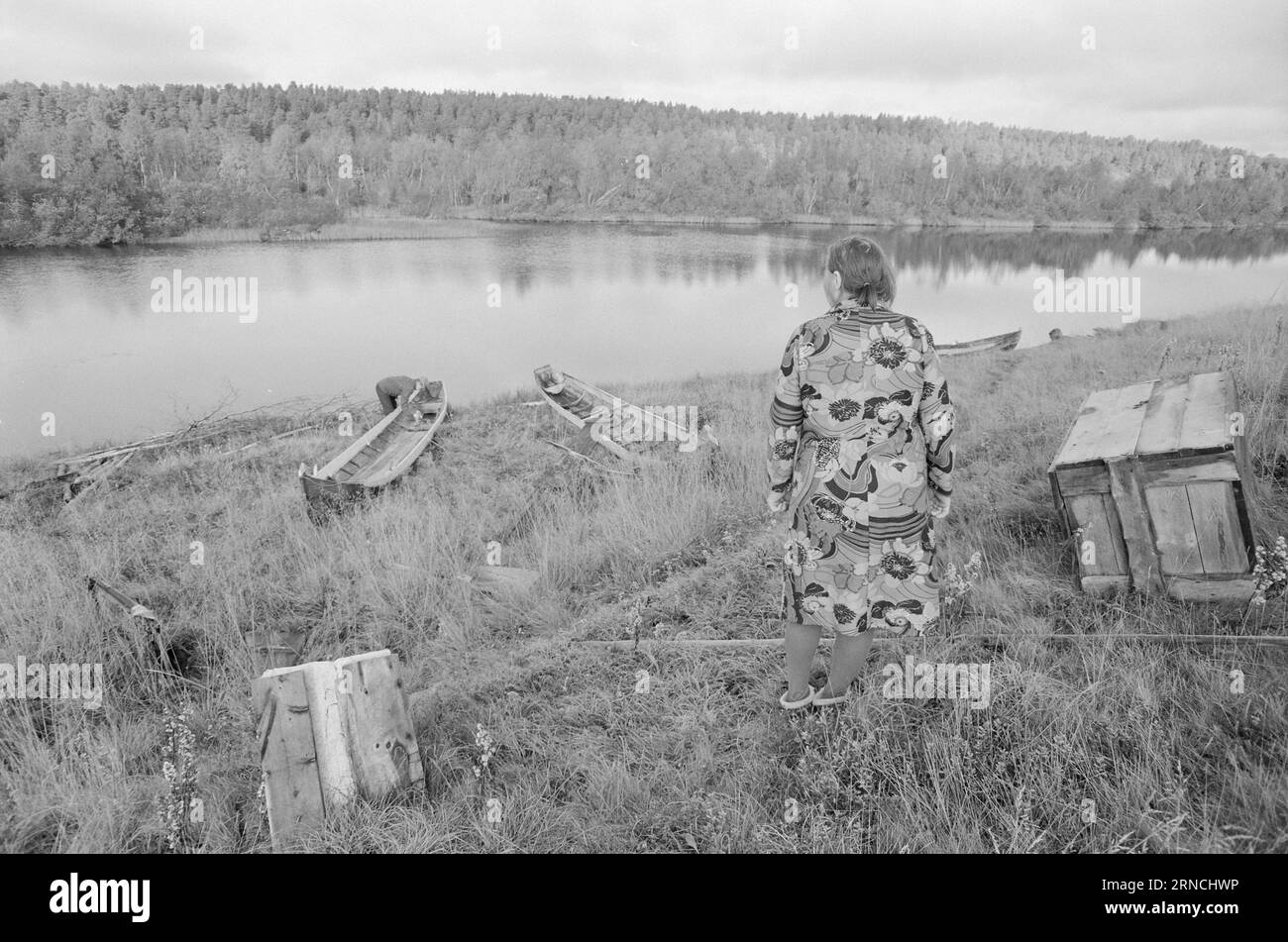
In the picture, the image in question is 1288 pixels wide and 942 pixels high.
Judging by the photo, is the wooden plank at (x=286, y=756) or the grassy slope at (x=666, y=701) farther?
the wooden plank at (x=286, y=756)

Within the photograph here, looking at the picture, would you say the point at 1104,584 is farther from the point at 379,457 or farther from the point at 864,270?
the point at 379,457

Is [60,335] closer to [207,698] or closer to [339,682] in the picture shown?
[207,698]

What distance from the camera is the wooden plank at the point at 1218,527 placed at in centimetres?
359

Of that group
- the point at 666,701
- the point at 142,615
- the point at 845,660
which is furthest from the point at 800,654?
the point at 142,615

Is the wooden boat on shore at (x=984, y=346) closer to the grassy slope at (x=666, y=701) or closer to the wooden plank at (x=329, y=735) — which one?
the grassy slope at (x=666, y=701)

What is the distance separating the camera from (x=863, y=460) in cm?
288

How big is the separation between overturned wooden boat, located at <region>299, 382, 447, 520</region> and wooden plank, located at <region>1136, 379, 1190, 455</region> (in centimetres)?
719

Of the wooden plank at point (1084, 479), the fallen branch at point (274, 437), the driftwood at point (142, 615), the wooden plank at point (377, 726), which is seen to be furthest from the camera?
the fallen branch at point (274, 437)

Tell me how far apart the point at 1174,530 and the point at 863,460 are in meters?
2.00

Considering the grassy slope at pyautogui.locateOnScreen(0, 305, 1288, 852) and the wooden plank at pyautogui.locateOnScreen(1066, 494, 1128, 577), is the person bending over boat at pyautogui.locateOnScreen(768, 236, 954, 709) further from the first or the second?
the wooden plank at pyautogui.locateOnScreen(1066, 494, 1128, 577)

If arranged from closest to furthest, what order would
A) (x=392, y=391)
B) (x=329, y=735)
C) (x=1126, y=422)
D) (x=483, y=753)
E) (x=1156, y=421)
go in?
(x=329, y=735) < (x=483, y=753) < (x=1156, y=421) < (x=1126, y=422) < (x=392, y=391)

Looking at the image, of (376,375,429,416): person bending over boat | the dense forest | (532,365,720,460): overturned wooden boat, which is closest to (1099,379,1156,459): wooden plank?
(532,365,720,460): overturned wooden boat

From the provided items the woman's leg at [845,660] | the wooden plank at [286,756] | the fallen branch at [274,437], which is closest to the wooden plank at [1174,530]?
the woman's leg at [845,660]

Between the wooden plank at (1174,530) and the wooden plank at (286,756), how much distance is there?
4012 millimetres
